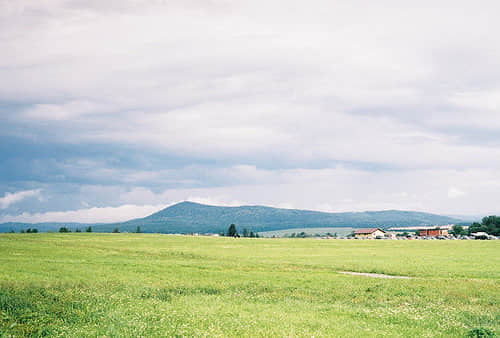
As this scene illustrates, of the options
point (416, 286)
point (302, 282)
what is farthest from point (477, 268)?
point (302, 282)

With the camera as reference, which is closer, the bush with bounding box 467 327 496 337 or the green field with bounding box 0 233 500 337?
the bush with bounding box 467 327 496 337

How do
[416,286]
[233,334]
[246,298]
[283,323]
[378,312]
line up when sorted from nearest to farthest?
1. [233,334]
2. [283,323]
3. [378,312]
4. [246,298]
5. [416,286]

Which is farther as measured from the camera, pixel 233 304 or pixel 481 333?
pixel 233 304

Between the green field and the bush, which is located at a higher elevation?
the bush

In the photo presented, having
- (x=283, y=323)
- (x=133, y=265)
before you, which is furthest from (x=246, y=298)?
(x=133, y=265)

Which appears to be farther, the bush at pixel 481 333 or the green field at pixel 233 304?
the green field at pixel 233 304

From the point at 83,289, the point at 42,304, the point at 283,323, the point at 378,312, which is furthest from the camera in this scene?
the point at 83,289

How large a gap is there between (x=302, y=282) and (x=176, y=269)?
15144 millimetres

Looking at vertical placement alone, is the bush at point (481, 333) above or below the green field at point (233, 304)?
above

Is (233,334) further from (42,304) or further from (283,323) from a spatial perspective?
(42,304)

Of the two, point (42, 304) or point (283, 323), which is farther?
point (42, 304)

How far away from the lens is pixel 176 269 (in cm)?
4494

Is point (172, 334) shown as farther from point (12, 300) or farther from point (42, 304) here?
point (12, 300)

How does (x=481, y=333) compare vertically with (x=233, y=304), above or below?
above
